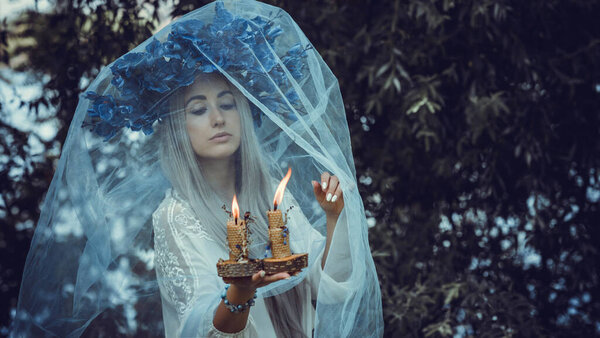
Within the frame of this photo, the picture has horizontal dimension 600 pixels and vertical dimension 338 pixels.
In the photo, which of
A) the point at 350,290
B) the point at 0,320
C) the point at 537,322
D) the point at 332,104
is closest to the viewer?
the point at 350,290

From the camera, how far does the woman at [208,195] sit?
153 centimetres

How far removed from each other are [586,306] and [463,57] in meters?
1.20

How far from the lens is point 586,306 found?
9.20 feet

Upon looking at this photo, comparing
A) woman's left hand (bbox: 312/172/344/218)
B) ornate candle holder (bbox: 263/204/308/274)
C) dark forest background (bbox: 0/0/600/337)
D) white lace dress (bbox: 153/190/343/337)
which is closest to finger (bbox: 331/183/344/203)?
woman's left hand (bbox: 312/172/344/218)

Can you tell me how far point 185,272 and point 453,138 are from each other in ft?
5.36

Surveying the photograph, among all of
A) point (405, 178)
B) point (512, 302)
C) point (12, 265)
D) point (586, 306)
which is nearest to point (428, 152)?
point (405, 178)

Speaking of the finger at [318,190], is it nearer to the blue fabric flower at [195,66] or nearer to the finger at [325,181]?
the finger at [325,181]

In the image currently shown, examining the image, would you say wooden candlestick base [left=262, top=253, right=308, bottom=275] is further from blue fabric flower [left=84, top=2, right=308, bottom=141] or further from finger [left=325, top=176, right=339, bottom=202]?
blue fabric flower [left=84, top=2, right=308, bottom=141]

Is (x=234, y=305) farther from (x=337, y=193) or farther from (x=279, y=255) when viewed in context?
(x=337, y=193)

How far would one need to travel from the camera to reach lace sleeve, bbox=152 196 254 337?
1.44 metres

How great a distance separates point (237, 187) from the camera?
1.70 m

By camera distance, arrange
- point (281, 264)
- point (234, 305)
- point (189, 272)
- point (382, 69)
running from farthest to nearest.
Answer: point (382, 69)
point (189, 272)
point (234, 305)
point (281, 264)

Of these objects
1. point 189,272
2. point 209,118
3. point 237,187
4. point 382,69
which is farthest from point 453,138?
point 189,272

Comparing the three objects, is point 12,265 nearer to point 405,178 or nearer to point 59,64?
point 59,64
